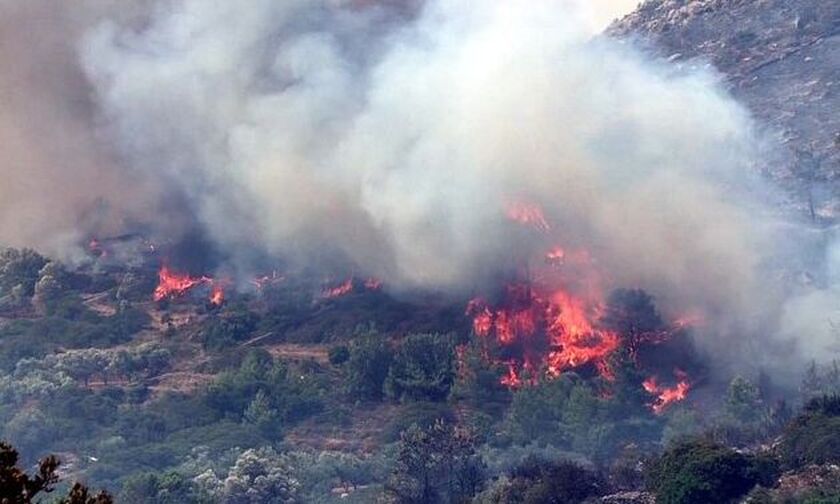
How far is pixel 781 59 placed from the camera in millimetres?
122688

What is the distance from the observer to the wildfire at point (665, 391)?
80188mm

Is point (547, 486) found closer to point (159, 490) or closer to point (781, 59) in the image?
point (159, 490)

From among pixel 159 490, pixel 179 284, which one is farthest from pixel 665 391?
pixel 179 284

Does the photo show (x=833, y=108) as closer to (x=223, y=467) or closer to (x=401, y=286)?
(x=401, y=286)

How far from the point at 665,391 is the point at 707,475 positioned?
26.0 m

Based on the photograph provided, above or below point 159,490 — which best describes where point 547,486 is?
below

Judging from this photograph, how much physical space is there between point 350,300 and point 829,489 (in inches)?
2195

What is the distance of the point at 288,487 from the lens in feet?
225

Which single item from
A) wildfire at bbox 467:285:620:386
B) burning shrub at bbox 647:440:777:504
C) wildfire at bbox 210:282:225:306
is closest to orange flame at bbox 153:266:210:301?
wildfire at bbox 210:282:225:306

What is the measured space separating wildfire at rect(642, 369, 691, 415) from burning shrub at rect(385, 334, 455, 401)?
13.9 meters

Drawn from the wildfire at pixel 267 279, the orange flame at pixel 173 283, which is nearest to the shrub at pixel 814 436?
the wildfire at pixel 267 279

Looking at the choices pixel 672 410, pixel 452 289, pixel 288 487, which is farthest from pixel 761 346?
pixel 288 487

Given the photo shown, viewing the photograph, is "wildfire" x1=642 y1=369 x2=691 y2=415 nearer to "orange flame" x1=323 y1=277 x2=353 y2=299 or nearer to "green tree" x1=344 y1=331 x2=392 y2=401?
"green tree" x1=344 y1=331 x2=392 y2=401

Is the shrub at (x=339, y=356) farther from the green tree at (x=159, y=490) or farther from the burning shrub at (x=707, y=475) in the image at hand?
the burning shrub at (x=707, y=475)
